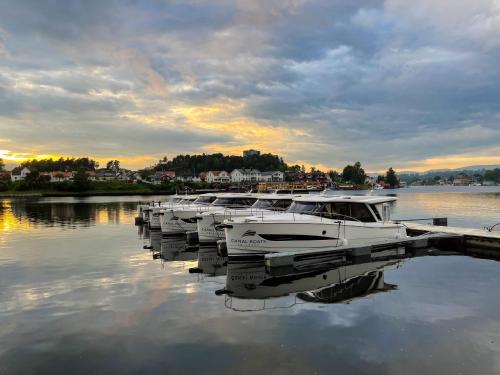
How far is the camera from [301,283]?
621 inches

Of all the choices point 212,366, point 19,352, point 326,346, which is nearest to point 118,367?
point 212,366

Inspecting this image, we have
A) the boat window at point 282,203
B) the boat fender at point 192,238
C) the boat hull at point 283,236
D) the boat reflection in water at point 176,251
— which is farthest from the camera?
the boat window at point 282,203

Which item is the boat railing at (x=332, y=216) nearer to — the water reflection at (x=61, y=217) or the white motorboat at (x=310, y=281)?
the white motorboat at (x=310, y=281)

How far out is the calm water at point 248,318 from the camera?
8.84 meters

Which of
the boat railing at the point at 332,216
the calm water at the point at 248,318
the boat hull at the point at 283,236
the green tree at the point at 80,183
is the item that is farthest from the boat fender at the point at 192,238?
the green tree at the point at 80,183

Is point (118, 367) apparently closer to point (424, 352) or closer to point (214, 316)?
point (214, 316)

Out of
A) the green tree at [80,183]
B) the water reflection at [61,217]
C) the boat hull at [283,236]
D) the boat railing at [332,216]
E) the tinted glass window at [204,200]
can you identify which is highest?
the green tree at [80,183]

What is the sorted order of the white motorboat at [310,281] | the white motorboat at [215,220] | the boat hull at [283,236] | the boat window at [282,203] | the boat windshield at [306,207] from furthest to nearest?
the boat window at [282,203], the white motorboat at [215,220], the boat windshield at [306,207], the boat hull at [283,236], the white motorboat at [310,281]

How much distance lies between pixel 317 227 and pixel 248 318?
Answer: 8.50m

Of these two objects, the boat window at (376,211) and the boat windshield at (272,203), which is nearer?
the boat window at (376,211)

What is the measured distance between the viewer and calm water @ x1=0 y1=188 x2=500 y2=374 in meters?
8.84

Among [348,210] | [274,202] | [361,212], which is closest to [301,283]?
[348,210]

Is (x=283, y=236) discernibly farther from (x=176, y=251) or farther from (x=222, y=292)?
(x=176, y=251)

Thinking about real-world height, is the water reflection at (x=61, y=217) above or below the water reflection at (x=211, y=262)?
above
